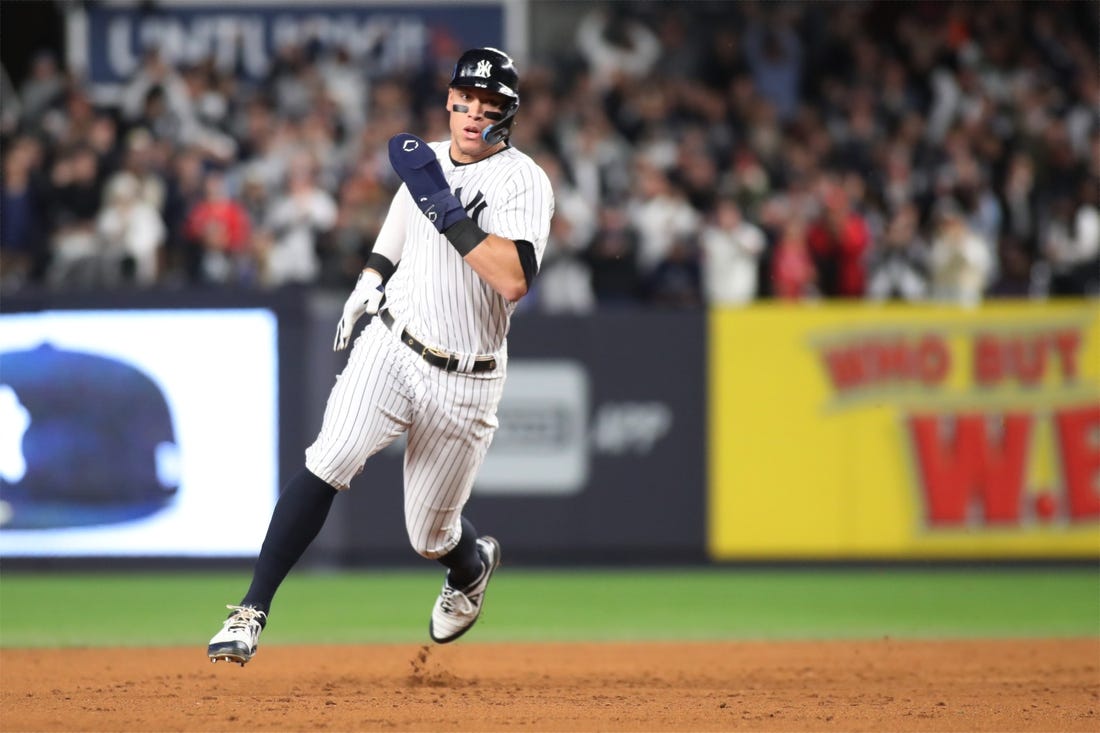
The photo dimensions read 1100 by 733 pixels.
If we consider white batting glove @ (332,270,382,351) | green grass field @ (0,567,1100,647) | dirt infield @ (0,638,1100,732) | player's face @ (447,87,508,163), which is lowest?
dirt infield @ (0,638,1100,732)

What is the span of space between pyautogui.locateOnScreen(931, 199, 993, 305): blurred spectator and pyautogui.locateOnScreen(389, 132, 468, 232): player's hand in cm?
776

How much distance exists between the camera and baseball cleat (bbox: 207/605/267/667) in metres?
5.77

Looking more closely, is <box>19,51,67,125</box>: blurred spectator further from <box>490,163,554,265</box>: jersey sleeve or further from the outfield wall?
<box>490,163,554,265</box>: jersey sleeve

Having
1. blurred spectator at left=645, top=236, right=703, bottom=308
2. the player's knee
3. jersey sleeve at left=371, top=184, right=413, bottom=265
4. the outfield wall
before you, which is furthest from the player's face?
blurred spectator at left=645, top=236, right=703, bottom=308

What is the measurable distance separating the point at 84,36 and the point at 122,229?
432 cm

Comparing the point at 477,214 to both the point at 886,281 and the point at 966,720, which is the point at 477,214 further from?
the point at 886,281

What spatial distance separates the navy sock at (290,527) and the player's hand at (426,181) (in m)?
1.09

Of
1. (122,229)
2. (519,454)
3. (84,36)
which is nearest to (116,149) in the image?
(122,229)

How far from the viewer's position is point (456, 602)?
23.0ft

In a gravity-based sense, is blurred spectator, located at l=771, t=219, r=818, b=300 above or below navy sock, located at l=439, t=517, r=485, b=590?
above

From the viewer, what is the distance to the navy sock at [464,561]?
6.82 meters

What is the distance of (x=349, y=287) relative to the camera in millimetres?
12242

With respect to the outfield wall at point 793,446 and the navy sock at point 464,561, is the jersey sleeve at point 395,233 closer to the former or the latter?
the navy sock at point 464,561

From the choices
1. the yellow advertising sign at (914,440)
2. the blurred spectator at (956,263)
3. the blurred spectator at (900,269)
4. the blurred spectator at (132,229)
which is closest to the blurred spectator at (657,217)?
the blurred spectator at (900,269)
